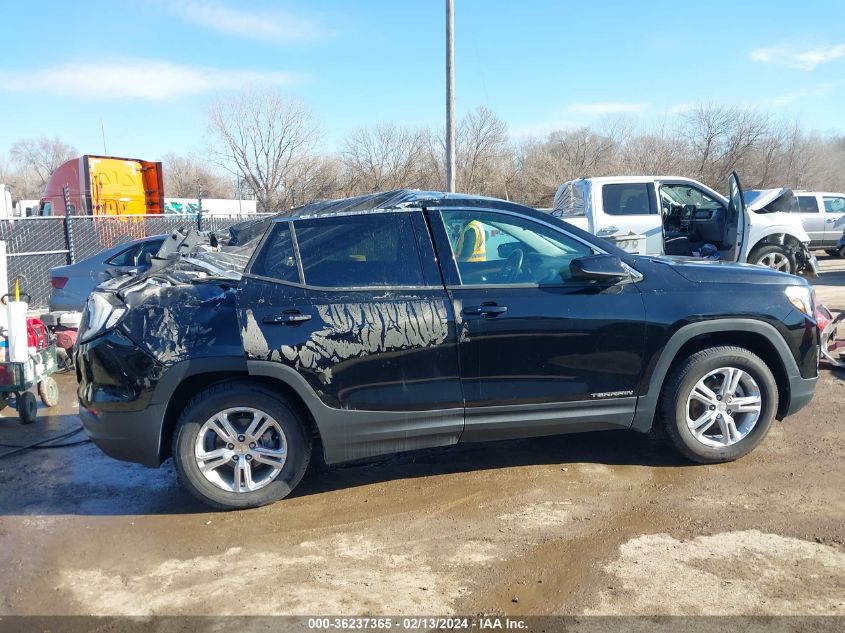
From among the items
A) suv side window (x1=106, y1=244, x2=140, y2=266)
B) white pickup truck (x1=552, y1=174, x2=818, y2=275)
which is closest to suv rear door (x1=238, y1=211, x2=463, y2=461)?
suv side window (x1=106, y1=244, x2=140, y2=266)

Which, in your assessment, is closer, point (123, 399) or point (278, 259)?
point (123, 399)

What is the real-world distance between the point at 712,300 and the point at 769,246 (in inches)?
317

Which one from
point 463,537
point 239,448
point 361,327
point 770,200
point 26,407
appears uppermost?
point 770,200

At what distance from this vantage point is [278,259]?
4215mm

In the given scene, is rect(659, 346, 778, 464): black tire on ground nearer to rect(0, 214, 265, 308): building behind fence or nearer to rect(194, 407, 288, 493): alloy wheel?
rect(194, 407, 288, 493): alloy wheel

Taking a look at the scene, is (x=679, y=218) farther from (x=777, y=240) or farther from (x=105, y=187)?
(x=105, y=187)

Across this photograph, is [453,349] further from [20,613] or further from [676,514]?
[20,613]

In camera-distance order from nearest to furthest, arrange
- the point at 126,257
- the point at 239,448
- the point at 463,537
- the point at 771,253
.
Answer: the point at 463,537 < the point at 239,448 < the point at 126,257 < the point at 771,253

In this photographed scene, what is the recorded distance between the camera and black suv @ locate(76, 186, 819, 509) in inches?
160

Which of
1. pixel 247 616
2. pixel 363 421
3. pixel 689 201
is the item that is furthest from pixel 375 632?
pixel 689 201

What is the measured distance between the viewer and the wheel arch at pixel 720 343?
14.4ft

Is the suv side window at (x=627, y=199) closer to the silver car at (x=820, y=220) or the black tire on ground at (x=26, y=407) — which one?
the black tire on ground at (x=26, y=407)

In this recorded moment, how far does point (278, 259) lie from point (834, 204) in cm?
1868

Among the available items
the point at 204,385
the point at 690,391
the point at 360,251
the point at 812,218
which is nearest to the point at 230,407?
the point at 204,385
